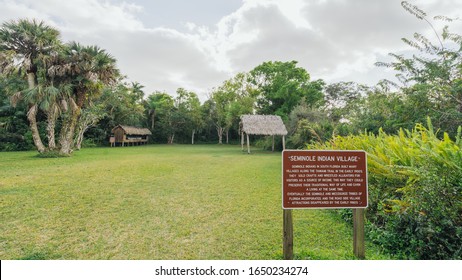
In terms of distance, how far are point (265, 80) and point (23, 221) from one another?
32999 mm

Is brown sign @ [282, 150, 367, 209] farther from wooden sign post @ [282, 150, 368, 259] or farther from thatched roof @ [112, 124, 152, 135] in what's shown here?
thatched roof @ [112, 124, 152, 135]

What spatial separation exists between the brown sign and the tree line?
5.85 m

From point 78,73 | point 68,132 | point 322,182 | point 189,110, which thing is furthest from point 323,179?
point 189,110

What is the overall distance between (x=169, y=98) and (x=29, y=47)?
23.5 metres

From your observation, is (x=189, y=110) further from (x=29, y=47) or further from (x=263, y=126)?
(x=29, y=47)

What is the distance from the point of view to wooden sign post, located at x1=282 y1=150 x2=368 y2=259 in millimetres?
3174

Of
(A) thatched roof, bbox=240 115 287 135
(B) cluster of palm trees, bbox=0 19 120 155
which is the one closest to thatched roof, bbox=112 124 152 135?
(B) cluster of palm trees, bbox=0 19 120 155

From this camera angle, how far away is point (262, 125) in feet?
70.0

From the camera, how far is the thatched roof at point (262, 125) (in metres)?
20.7

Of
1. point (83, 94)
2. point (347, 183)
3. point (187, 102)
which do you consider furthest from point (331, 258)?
point (187, 102)

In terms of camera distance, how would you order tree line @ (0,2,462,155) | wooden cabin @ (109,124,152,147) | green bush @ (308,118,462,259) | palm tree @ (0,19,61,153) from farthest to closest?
wooden cabin @ (109,124,152,147) → palm tree @ (0,19,61,153) → tree line @ (0,2,462,155) → green bush @ (308,118,462,259)

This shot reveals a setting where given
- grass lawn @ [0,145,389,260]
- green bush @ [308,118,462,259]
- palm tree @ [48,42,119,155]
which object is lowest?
grass lawn @ [0,145,389,260]

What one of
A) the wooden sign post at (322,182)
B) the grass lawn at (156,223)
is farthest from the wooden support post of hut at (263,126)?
the wooden sign post at (322,182)

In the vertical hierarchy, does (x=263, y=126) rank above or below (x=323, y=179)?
above
